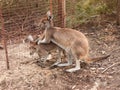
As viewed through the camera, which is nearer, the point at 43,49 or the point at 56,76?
the point at 56,76

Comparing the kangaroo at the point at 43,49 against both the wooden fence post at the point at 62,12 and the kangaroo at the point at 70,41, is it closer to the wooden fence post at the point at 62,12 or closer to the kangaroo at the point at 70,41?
the kangaroo at the point at 70,41

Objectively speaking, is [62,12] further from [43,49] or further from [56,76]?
[56,76]

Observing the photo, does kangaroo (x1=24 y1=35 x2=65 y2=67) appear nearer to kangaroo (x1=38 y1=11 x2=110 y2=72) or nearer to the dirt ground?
kangaroo (x1=38 y1=11 x2=110 y2=72)

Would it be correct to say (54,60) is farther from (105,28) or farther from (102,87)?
(105,28)

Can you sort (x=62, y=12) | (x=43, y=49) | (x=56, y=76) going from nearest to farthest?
(x=56, y=76)
(x=43, y=49)
(x=62, y=12)

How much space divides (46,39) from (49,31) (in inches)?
6.2

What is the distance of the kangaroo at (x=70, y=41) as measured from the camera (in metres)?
5.33

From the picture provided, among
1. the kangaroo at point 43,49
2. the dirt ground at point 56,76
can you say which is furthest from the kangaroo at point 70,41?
the dirt ground at point 56,76

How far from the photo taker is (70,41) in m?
5.39

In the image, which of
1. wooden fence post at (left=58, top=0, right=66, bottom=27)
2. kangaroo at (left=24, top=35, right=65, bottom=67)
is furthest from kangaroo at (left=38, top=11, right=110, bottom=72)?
wooden fence post at (left=58, top=0, right=66, bottom=27)

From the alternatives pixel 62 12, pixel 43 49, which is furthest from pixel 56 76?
pixel 62 12

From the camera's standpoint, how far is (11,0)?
6879 millimetres

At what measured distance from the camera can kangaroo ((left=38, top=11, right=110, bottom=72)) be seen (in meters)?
5.33

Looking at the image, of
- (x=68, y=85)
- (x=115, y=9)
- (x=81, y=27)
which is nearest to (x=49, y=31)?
(x=68, y=85)
